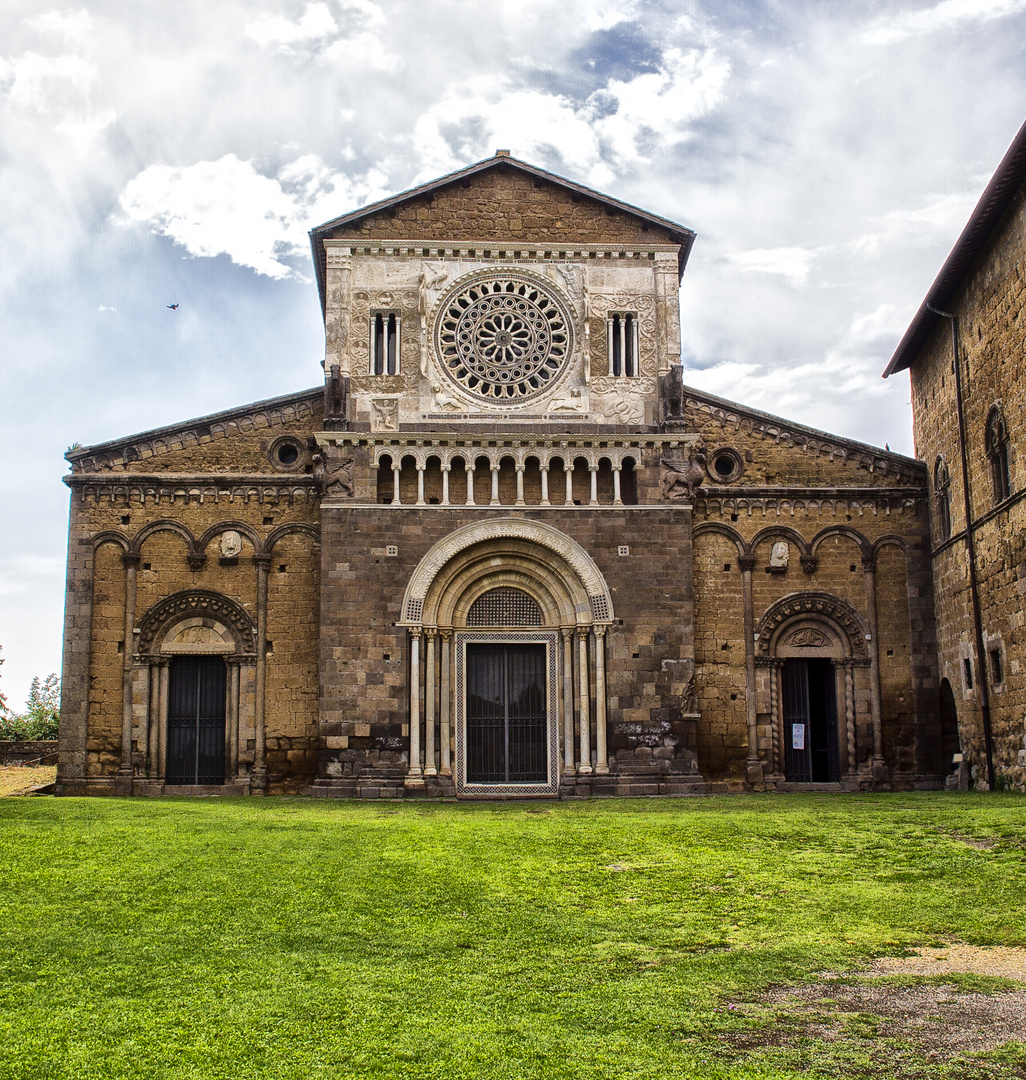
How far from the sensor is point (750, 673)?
25.5 meters

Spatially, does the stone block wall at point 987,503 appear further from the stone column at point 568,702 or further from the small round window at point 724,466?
the stone column at point 568,702

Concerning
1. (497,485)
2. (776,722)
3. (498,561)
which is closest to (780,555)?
(776,722)

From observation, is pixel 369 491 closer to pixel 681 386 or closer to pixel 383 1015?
pixel 681 386

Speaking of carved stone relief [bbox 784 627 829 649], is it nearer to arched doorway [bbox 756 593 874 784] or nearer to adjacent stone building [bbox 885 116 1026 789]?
arched doorway [bbox 756 593 874 784]

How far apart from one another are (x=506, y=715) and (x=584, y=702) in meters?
1.95

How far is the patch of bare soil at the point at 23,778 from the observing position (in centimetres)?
2426

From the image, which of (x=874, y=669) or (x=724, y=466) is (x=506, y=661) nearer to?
(x=724, y=466)

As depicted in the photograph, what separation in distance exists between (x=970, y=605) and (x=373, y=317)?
14.7 meters

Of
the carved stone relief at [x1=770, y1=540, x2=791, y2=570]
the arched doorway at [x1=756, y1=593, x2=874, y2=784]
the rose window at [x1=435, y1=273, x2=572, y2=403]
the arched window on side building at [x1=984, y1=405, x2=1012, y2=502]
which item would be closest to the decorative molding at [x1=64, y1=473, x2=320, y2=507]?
the rose window at [x1=435, y1=273, x2=572, y2=403]

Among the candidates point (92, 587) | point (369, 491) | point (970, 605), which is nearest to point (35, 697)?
point (92, 587)

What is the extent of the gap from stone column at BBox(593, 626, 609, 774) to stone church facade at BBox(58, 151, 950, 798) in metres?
0.11

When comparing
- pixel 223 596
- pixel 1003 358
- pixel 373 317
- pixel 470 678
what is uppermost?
pixel 373 317

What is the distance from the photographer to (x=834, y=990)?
27.2 feet

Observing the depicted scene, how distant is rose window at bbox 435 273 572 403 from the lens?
25.5m
